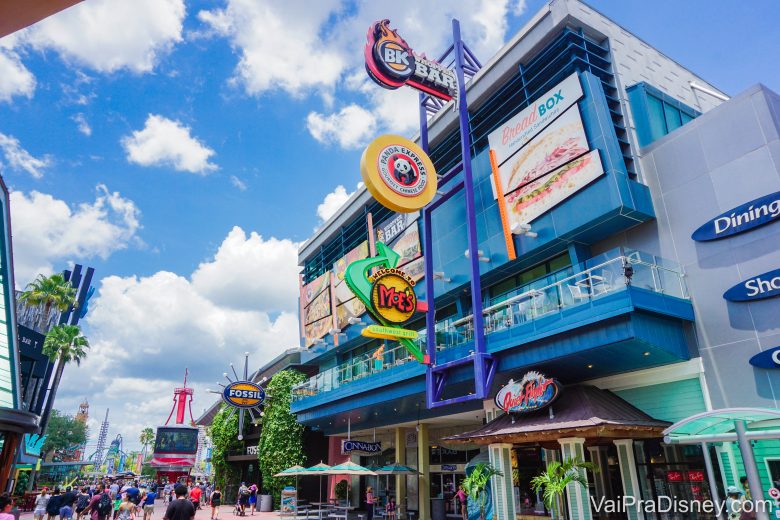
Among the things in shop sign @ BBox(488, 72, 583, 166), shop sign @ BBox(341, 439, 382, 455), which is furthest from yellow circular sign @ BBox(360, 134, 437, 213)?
shop sign @ BBox(341, 439, 382, 455)

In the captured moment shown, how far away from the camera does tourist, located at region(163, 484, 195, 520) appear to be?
9969 mm

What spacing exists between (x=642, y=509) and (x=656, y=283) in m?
6.70

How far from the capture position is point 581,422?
1402 centimetres

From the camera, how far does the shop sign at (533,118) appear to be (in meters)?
18.9

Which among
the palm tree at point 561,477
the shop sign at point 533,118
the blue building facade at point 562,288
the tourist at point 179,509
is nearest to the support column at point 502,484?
the blue building facade at point 562,288

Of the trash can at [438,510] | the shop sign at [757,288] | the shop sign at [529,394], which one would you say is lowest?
the trash can at [438,510]

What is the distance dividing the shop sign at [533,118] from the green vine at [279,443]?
23.1 meters

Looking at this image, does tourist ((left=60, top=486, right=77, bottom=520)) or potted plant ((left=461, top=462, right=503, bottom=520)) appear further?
tourist ((left=60, top=486, right=77, bottom=520))

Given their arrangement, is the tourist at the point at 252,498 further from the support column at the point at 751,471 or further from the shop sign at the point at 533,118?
the support column at the point at 751,471

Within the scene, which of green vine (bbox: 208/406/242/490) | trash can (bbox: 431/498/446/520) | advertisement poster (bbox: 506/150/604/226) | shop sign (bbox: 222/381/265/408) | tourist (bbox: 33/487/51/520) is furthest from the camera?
green vine (bbox: 208/406/242/490)

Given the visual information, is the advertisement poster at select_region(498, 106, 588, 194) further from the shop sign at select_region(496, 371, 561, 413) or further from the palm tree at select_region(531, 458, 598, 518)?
the palm tree at select_region(531, 458, 598, 518)

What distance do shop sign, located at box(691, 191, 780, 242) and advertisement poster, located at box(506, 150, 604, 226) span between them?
11.9ft

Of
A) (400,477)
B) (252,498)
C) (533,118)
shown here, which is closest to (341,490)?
(252,498)

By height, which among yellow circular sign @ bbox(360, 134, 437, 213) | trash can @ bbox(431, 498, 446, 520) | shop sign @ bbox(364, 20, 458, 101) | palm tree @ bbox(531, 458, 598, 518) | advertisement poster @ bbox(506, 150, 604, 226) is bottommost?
trash can @ bbox(431, 498, 446, 520)
